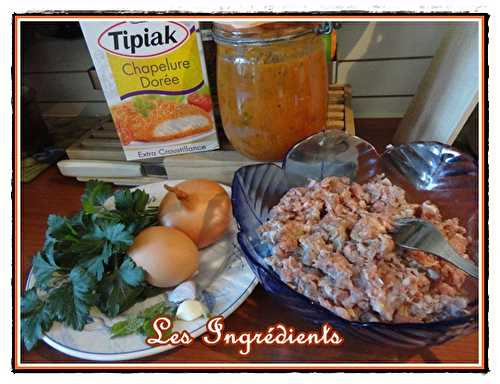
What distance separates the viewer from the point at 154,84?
0.58 meters

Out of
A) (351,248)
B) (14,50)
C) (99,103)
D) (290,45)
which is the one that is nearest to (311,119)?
(290,45)

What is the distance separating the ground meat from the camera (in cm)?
37

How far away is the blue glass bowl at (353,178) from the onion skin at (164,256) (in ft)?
0.26

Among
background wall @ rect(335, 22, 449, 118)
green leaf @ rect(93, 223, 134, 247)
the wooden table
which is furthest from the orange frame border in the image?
background wall @ rect(335, 22, 449, 118)

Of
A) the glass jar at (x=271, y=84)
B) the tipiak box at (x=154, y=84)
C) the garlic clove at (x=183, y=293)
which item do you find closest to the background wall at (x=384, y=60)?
the glass jar at (x=271, y=84)

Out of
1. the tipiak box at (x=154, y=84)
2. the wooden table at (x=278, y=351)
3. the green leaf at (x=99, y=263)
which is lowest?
the wooden table at (x=278, y=351)

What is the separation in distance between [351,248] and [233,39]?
1.03 feet

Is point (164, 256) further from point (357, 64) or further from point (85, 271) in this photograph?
point (357, 64)

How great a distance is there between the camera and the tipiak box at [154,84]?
527 mm

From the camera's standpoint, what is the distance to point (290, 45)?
49 centimetres

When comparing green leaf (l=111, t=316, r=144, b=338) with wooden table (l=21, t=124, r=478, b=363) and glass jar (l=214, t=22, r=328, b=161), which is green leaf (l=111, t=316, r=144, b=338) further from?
glass jar (l=214, t=22, r=328, b=161)

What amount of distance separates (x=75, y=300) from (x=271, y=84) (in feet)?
1.25

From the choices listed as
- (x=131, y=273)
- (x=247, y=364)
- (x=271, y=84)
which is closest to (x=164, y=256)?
(x=131, y=273)

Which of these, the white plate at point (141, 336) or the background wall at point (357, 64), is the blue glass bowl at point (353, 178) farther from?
the background wall at point (357, 64)
